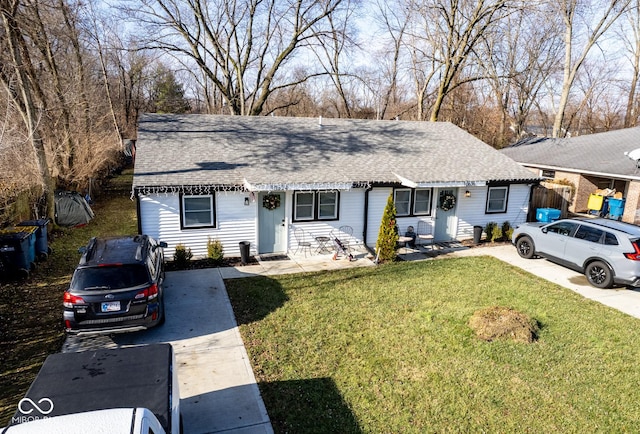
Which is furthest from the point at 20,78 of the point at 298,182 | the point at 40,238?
the point at 298,182

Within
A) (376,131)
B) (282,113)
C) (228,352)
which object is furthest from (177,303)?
(282,113)

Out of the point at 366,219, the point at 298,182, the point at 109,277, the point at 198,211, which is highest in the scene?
the point at 298,182

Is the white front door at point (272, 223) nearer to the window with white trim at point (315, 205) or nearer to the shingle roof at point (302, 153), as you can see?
the window with white trim at point (315, 205)

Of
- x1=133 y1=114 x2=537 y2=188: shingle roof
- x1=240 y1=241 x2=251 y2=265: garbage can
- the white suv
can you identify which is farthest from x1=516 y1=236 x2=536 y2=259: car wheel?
x1=240 y1=241 x2=251 y2=265: garbage can

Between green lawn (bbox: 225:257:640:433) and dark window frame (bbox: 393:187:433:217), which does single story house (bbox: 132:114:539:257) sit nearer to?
dark window frame (bbox: 393:187:433:217)

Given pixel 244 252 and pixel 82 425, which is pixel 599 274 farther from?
pixel 82 425

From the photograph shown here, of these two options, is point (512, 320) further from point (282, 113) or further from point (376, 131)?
point (282, 113)
